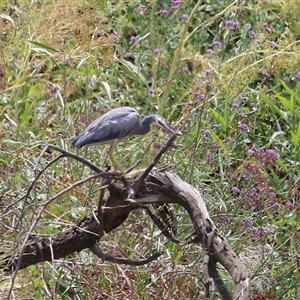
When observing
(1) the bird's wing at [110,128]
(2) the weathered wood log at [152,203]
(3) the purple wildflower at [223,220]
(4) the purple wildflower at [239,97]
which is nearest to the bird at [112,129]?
(1) the bird's wing at [110,128]

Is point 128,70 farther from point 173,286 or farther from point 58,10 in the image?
point 173,286

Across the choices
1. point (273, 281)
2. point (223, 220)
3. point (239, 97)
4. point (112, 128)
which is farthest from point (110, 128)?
point (239, 97)

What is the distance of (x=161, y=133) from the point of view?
14.0ft

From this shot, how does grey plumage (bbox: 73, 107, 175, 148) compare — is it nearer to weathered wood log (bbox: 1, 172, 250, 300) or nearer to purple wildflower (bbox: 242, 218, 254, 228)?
weathered wood log (bbox: 1, 172, 250, 300)

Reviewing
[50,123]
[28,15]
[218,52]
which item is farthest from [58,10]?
[218,52]

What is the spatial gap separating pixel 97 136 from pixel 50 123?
1.76m

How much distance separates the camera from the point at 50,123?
498 cm

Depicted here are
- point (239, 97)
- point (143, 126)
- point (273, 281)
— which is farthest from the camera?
point (239, 97)

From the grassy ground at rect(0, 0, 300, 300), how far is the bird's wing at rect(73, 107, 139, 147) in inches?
7.7

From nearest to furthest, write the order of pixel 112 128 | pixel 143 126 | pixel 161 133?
pixel 112 128 → pixel 143 126 → pixel 161 133

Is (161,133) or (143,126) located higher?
(143,126)

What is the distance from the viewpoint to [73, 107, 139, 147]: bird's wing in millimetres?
3240

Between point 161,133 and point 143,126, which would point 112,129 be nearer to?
point 143,126

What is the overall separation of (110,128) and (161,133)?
1057 mm
